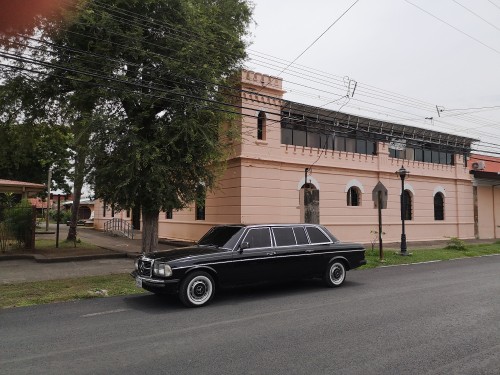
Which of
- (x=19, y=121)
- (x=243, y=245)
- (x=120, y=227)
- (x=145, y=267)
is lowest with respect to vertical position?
(x=145, y=267)

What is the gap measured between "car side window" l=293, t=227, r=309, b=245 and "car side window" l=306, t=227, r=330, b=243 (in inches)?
7.0

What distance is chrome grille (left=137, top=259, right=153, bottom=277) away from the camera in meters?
8.23

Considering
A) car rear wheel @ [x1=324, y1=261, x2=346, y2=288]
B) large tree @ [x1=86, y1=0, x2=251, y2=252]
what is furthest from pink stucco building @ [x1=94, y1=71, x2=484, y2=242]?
car rear wheel @ [x1=324, y1=261, x2=346, y2=288]

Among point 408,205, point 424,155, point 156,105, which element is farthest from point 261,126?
point 424,155

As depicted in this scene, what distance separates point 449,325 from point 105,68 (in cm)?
1192

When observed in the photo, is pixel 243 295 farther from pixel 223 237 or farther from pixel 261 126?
pixel 261 126

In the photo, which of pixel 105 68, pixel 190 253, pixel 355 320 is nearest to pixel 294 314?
pixel 355 320

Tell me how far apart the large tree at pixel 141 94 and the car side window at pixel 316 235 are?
5.05 m

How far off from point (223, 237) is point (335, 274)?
3.03 m

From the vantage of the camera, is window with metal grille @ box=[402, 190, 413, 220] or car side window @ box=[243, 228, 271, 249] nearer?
car side window @ box=[243, 228, 271, 249]

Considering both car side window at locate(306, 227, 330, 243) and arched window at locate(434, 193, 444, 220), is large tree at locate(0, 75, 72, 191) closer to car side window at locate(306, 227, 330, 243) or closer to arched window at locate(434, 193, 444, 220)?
car side window at locate(306, 227, 330, 243)

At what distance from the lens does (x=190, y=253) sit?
27.7ft

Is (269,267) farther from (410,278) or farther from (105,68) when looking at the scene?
(105,68)

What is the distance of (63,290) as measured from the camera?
977 cm
